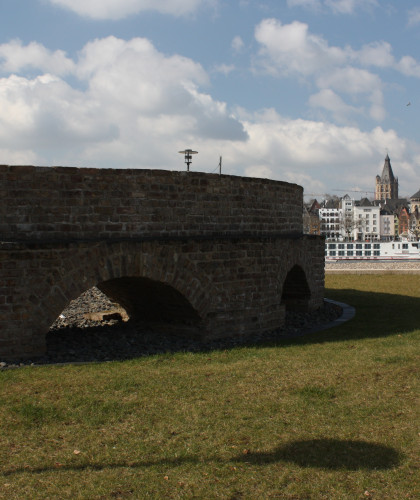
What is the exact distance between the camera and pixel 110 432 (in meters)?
6.56

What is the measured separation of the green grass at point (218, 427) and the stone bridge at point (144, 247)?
1189 mm

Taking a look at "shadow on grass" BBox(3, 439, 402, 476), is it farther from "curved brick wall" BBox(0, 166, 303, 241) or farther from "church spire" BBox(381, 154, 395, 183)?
"church spire" BBox(381, 154, 395, 183)

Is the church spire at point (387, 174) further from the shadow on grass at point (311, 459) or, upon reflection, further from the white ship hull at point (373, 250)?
the shadow on grass at point (311, 459)

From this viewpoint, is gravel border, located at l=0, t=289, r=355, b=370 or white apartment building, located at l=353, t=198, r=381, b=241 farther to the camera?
white apartment building, located at l=353, t=198, r=381, b=241

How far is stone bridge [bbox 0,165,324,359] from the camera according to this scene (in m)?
9.45

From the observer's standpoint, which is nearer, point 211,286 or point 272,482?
point 272,482

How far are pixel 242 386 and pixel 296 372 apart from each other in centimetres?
117

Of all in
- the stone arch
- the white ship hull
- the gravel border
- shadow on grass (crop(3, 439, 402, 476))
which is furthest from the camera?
the white ship hull

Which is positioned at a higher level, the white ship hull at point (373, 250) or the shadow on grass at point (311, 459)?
the white ship hull at point (373, 250)

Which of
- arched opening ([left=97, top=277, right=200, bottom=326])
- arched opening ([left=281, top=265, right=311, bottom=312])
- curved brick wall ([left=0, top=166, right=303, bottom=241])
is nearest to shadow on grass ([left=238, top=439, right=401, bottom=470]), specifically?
arched opening ([left=97, top=277, right=200, bottom=326])

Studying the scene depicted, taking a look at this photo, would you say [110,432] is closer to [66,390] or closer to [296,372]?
[66,390]

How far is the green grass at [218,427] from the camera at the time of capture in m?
5.32

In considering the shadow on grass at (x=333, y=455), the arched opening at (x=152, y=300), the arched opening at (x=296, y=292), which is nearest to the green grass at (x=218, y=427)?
the shadow on grass at (x=333, y=455)

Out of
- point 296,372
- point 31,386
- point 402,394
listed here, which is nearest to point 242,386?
point 296,372
